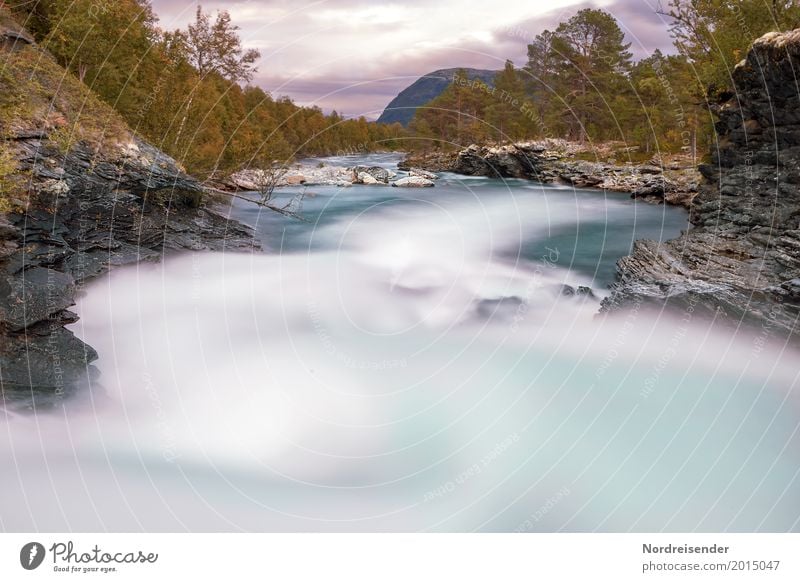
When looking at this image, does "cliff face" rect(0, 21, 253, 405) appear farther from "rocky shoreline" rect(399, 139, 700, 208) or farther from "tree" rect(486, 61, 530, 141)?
"tree" rect(486, 61, 530, 141)

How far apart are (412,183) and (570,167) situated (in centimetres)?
1093

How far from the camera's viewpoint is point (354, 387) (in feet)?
26.2

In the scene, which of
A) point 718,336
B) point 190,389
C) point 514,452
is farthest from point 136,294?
point 718,336

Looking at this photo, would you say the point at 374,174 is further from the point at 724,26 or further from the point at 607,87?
the point at 607,87

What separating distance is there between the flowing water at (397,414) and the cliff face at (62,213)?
56 centimetres

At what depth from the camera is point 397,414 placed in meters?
7.43

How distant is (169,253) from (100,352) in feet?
13.6

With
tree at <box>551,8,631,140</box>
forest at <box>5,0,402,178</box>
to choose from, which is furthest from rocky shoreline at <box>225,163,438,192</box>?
tree at <box>551,8,631,140</box>
